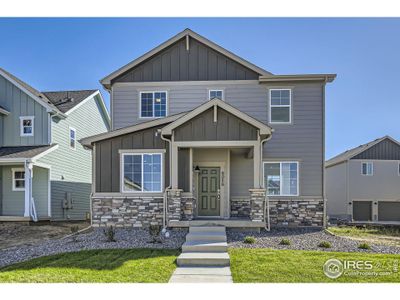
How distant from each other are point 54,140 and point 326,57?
12022 mm

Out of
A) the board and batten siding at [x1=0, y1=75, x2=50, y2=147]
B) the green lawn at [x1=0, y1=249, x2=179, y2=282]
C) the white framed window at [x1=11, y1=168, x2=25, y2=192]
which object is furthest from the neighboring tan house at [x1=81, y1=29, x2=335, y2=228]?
the white framed window at [x1=11, y1=168, x2=25, y2=192]

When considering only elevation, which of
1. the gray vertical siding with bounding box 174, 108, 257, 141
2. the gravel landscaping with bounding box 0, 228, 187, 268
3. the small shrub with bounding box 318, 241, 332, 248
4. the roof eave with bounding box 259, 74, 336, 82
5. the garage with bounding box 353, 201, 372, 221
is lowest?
the garage with bounding box 353, 201, 372, 221

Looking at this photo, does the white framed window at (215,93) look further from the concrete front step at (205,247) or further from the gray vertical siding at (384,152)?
the gray vertical siding at (384,152)

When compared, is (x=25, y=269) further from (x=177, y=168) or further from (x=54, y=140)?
(x=54, y=140)

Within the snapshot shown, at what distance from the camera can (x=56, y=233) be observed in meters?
11.7

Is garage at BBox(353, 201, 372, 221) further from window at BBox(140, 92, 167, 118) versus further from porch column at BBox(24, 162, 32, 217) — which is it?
porch column at BBox(24, 162, 32, 217)

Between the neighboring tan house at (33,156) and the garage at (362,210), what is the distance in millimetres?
17000

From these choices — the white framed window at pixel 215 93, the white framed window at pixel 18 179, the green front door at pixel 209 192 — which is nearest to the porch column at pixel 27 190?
the white framed window at pixel 18 179

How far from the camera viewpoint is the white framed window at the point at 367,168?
2181 centimetres

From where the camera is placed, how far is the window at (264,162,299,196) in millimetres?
12562

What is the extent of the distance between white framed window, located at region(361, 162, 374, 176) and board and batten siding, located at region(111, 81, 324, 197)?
36.5 ft

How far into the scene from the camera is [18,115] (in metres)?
15.5

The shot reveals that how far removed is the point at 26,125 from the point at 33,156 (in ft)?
8.09

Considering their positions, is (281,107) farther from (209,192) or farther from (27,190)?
(27,190)
